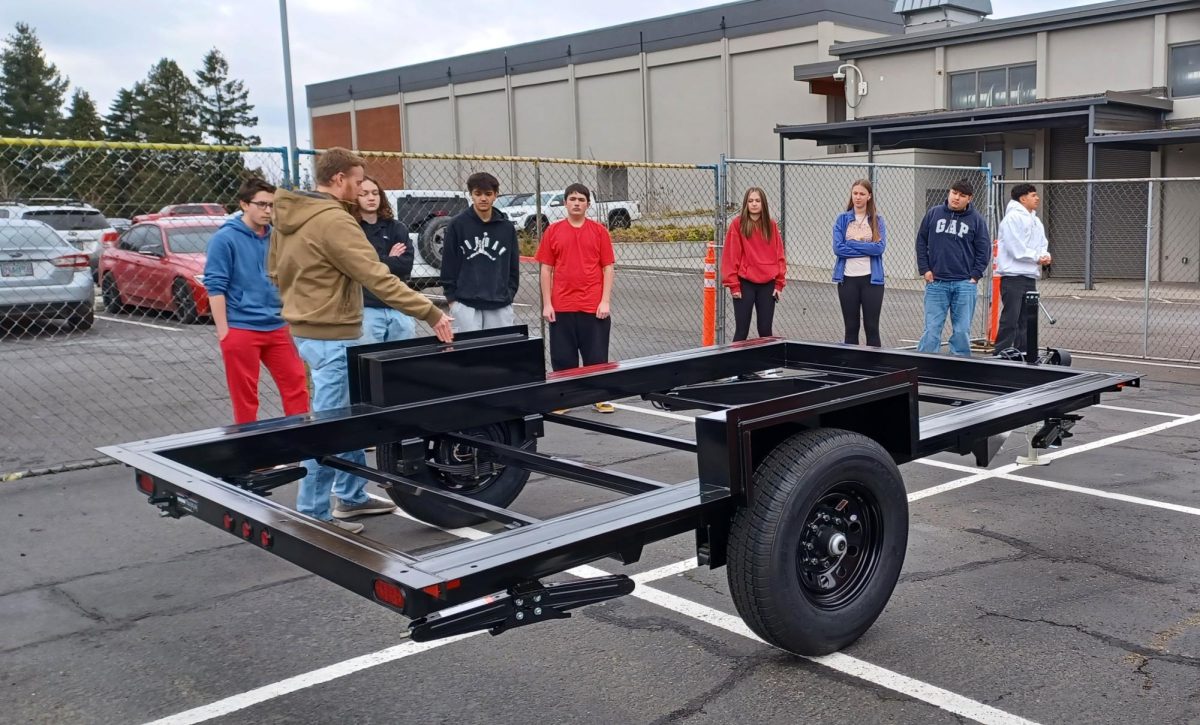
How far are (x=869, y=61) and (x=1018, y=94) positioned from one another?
3.98 m

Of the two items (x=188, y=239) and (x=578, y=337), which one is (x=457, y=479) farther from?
(x=188, y=239)

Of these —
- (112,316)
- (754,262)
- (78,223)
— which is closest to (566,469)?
(754,262)

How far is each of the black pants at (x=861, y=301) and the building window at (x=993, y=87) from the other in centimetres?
1777

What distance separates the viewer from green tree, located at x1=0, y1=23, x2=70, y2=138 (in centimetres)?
7767

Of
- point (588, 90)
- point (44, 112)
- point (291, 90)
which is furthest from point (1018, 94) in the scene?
point (44, 112)

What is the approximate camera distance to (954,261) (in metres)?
9.46

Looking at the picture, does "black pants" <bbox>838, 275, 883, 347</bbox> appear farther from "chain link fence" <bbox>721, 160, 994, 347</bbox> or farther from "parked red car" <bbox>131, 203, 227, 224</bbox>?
"parked red car" <bbox>131, 203, 227, 224</bbox>

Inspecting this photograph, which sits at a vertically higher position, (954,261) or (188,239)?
(188,239)

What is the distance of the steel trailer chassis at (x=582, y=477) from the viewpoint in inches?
116

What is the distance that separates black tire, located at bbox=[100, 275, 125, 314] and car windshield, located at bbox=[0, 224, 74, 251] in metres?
2.43

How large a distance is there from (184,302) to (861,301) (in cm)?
930

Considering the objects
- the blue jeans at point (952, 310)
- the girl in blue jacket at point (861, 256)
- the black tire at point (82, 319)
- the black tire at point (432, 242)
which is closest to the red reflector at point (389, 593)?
the girl in blue jacket at point (861, 256)

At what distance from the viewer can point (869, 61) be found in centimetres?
2744

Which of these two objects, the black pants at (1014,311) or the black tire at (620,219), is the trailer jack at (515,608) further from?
the black tire at (620,219)
